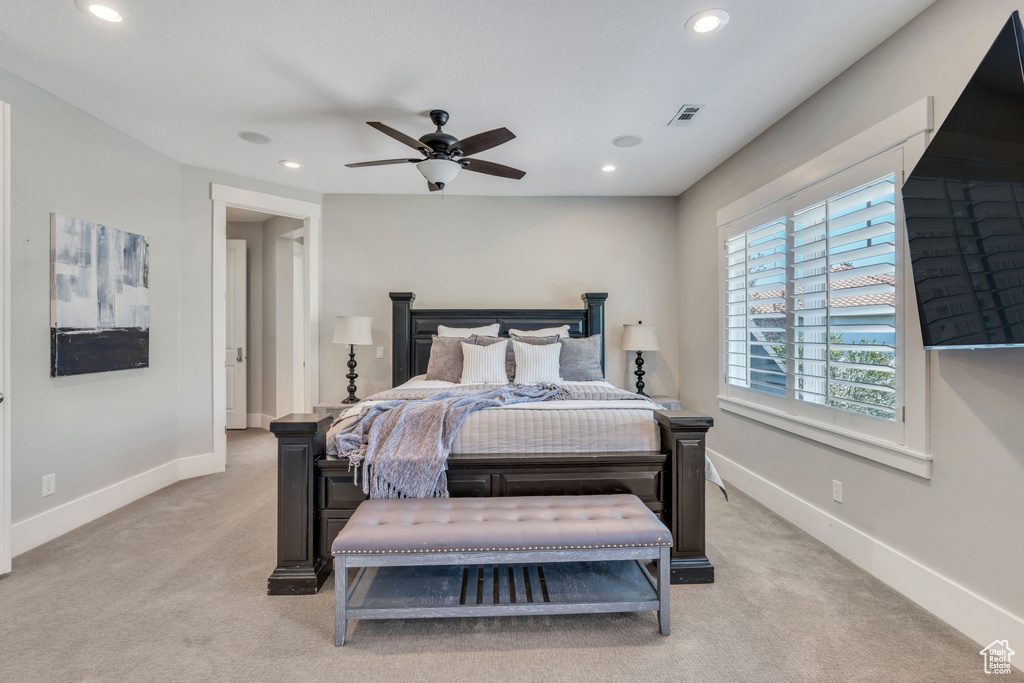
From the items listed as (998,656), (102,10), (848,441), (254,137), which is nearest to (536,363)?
(848,441)

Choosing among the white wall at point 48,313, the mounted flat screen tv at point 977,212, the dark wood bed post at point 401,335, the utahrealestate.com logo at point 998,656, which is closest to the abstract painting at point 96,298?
the white wall at point 48,313

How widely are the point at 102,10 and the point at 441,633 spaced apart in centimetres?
309

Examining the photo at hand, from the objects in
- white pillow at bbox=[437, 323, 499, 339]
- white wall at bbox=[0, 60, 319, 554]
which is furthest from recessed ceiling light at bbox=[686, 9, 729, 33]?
white wall at bbox=[0, 60, 319, 554]

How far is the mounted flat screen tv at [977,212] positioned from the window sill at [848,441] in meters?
0.61

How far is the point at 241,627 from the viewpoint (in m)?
1.84

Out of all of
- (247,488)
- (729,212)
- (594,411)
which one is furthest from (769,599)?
(247,488)

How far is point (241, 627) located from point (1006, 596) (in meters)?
2.99

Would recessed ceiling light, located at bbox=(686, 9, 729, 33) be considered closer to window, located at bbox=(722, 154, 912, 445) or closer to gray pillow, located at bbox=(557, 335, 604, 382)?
window, located at bbox=(722, 154, 912, 445)

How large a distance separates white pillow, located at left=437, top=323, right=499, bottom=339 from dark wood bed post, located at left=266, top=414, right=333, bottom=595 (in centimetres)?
231

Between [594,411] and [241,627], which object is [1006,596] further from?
[241,627]

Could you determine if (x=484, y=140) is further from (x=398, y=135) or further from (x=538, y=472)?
(x=538, y=472)

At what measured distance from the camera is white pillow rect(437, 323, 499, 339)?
4340 mm

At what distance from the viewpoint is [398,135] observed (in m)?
2.58

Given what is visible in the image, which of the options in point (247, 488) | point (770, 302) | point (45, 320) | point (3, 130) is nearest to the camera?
point (3, 130)
